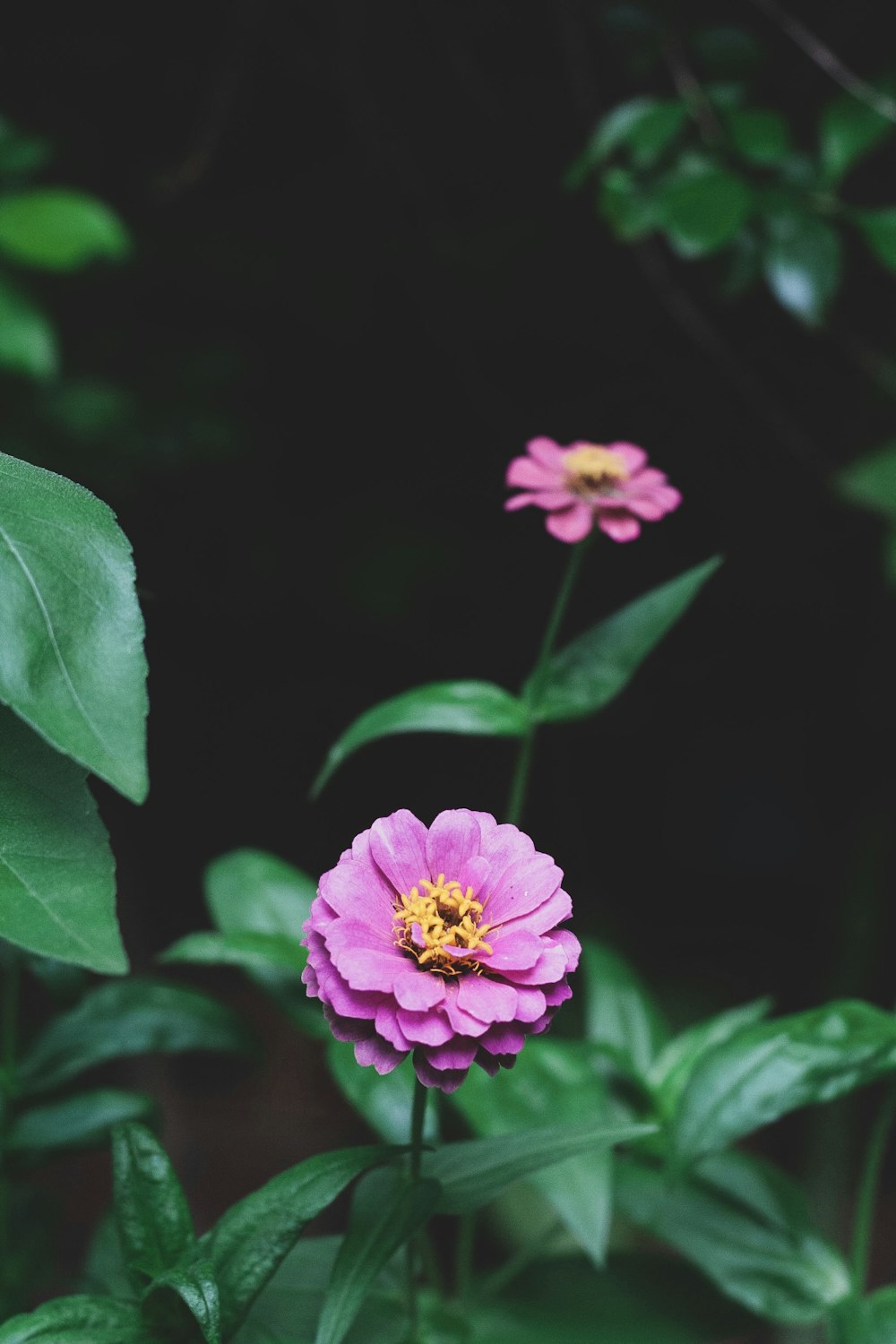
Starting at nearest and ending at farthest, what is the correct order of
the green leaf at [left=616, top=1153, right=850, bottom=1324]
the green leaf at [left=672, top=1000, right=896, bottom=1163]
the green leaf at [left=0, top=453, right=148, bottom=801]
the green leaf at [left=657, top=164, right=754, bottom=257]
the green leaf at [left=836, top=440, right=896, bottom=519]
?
the green leaf at [left=0, top=453, right=148, bottom=801], the green leaf at [left=672, top=1000, right=896, bottom=1163], the green leaf at [left=616, top=1153, right=850, bottom=1324], the green leaf at [left=657, top=164, right=754, bottom=257], the green leaf at [left=836, top=440, right=896, bottom=519]

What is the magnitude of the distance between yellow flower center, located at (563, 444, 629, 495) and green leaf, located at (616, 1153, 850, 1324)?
0.33 m

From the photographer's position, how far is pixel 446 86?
118 centimetres

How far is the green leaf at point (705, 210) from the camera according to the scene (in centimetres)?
76

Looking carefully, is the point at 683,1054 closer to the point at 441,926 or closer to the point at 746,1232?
the point at 746,1232

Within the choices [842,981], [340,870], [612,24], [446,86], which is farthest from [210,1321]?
[446,86]

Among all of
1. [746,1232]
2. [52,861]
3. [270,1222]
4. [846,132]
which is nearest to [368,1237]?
[270,1222]

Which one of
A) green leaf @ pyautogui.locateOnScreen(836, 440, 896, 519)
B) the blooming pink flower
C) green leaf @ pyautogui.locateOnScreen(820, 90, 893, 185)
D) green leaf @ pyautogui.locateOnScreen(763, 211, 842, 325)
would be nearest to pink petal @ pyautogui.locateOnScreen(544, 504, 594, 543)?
the blooming pink flower

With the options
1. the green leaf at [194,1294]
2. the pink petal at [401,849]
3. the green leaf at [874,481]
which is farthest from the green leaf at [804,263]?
the green leaf at [194,1294]

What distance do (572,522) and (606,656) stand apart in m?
0.08

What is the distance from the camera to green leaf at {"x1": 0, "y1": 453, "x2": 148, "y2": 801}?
335 millimetres

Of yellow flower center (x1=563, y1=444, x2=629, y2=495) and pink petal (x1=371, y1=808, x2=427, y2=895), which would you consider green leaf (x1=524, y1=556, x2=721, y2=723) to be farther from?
pink petal (x1=371, y1=808, x2=427, y2=895)

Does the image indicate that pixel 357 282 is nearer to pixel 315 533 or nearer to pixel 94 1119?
pixel 315 533

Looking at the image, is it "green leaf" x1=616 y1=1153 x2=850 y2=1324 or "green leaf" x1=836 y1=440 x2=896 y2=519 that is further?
"green leaf" x1=836 y1=440 x2=896 y2=519

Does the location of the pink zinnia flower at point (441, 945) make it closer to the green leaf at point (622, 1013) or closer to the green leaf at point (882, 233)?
the green leaf at point (622, 1013)
